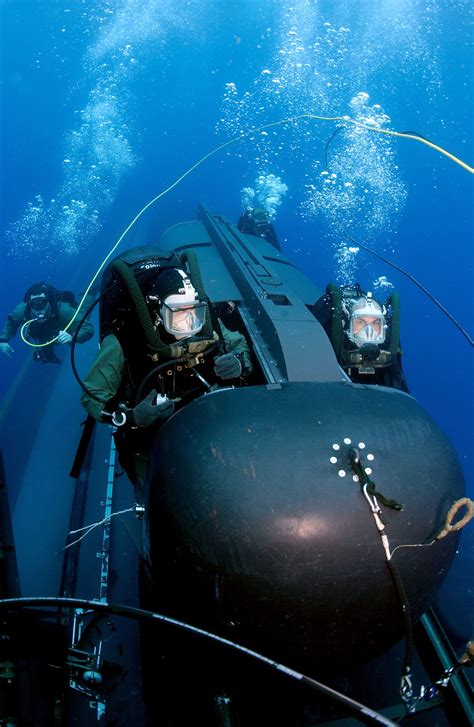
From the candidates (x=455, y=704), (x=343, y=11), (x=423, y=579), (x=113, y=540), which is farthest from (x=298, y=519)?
(x=343, y=11)

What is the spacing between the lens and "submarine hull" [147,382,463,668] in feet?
5.94

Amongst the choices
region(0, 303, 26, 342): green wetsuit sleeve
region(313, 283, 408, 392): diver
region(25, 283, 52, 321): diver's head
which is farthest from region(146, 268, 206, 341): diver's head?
region(0, 303, 26, 342): green wetsuit sleeve

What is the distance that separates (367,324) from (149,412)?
2008 millimetres

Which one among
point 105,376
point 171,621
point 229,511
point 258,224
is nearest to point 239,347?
point 105,376

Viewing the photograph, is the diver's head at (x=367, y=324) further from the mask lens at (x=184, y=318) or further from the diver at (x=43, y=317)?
the diver at (x=43, y=317)

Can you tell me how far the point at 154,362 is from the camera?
307cm

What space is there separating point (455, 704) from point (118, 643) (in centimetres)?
240

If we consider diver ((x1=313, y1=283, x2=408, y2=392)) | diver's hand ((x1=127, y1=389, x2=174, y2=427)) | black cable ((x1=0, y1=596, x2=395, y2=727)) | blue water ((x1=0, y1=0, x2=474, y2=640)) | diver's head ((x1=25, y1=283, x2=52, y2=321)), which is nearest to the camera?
black cable ((x1=0, y1=596, x2=395, y2=727))

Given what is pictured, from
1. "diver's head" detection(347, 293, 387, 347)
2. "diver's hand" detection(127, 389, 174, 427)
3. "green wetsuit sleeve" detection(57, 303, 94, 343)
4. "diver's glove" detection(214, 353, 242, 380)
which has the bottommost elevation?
"diver's hand" detection(127, 389, 174, 427)

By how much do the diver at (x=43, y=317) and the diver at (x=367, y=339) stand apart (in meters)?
4.54

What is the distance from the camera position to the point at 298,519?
5.88 ft

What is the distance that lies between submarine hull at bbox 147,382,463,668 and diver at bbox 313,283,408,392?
126cm

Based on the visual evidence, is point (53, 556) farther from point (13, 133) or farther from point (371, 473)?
point (13, 133)

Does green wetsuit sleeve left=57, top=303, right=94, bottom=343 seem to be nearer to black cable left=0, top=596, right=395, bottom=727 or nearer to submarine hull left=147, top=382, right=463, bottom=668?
submarine hull left=147, top=382, right=463, bottom=668
